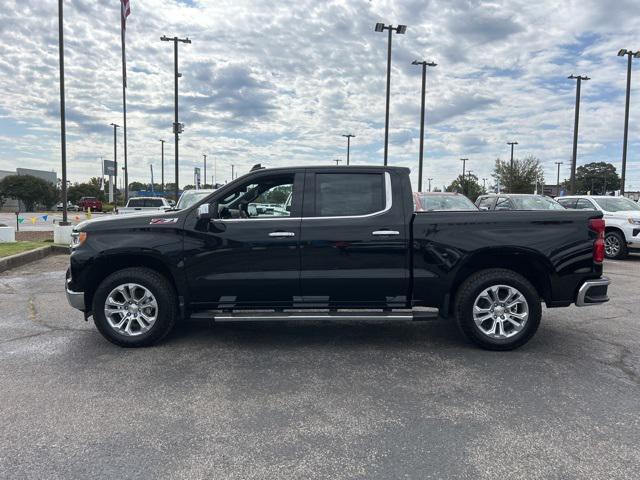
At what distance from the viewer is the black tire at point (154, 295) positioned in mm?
5078

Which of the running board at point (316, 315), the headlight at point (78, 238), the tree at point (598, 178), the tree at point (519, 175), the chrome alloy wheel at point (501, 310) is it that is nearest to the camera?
the running board at point (316, 315)

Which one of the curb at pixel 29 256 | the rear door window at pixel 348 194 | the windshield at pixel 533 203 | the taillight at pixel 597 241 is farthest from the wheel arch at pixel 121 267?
the windshield at pixel 533 203

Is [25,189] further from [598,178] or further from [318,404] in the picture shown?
[598,178]

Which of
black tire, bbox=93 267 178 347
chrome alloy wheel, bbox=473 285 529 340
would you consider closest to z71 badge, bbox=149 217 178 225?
black tire, bbox=93 267 178 347

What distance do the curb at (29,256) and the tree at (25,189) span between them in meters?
51.3

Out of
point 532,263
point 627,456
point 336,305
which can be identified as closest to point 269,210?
point 336,305

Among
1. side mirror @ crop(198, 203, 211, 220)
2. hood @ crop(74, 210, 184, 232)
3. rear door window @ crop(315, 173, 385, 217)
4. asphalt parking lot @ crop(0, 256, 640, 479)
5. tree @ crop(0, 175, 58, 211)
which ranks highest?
tree @ crop(0, 175, 58, 211)

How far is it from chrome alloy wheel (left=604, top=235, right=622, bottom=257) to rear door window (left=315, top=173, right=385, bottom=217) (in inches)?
431

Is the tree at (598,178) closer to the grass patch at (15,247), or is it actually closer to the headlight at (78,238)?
the grass patch at (15,247)

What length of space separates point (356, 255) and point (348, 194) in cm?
67

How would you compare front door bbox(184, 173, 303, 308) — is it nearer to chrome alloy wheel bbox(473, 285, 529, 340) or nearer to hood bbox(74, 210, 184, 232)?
hood bbox(74, 210, 184, 232)

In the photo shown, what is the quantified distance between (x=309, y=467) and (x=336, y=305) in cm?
228

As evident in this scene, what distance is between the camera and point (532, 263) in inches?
205

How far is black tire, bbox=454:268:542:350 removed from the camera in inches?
197
